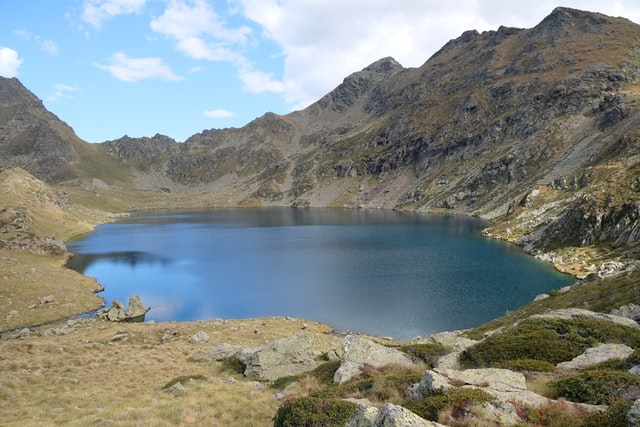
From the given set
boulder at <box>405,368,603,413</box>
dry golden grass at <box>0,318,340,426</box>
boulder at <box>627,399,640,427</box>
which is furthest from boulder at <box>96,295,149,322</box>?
boulder at <box>627,399,640,427</box>

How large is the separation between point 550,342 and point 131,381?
83.7 ft

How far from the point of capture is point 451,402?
34.8 feet

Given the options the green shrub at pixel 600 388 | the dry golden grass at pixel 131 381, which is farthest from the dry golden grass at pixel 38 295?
the green shrub at pixel 600 388

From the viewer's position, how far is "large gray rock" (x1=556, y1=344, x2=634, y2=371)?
1608cm

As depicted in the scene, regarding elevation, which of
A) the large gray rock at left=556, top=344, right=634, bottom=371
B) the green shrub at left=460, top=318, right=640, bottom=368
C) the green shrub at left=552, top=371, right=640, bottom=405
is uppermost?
the green shrub at left=552, top=371, right=640, bottom=405

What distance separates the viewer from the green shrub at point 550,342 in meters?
18.4

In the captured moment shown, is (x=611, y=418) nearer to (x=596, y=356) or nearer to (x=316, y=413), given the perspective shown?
(x=316, y=413)

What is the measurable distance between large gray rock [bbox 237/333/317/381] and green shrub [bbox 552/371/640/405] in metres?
15.6

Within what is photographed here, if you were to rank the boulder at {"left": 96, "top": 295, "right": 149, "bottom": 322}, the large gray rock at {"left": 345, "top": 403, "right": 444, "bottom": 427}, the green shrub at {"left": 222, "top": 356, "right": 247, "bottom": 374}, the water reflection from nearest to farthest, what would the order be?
the large gray rock at {"left": 345, "top": 403, "right": 444, "bottom": 427}
the green shrub at {"left": 222, "top": 356, "right": 247, "bottom": 374}
the boulder at {"left": 96, "top": 295, "right": 149, "bottom": 322}
the water reflection

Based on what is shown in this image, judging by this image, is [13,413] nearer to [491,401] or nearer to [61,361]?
[61,361]

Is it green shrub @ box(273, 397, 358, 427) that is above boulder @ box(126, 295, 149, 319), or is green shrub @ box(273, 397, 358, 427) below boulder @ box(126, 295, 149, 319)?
above

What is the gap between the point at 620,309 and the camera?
2759 cm

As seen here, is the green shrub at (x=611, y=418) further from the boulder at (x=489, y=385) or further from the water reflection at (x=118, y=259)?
the water reflection at (x=118, y=259)

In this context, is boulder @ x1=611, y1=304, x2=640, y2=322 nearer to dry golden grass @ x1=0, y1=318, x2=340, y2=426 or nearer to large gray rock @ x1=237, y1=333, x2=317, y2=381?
large gray rock @ x1=237, y1=333, x2=317, y2=381
